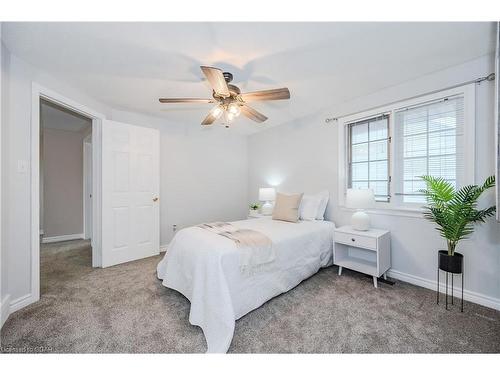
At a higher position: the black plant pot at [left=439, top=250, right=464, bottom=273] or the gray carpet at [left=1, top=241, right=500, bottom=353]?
the black plant pot at [left=439, top=250, right=464, bottom=273]

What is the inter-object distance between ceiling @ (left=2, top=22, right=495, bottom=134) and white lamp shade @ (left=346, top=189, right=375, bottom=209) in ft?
4.17

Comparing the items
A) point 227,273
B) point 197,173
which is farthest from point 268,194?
point 227,273

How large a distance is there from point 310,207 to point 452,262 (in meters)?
1.58

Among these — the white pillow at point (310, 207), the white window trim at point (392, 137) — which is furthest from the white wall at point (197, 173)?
the white window trim at point (392, 137)

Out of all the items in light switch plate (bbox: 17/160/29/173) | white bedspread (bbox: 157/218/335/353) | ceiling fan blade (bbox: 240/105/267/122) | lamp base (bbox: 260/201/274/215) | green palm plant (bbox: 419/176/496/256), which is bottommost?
white bedspread (bbox: 157/218/335/353)

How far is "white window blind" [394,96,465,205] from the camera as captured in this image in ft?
6.92

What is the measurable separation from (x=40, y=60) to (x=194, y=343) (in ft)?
9.17

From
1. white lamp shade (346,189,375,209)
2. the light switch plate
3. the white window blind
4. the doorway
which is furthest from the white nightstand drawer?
the doorway

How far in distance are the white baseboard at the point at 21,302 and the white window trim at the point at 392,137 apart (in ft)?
11.9

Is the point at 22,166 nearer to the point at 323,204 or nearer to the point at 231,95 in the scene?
the point at 231,95

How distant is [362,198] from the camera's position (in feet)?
7.66

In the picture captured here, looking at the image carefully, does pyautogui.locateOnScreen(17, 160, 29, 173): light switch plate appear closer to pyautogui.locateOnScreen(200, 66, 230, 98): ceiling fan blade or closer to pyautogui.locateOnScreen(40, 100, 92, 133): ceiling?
pyautogui.locateOnScreen(200, 66, 230, 98): ceiling fan blade

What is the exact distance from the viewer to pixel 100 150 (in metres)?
2.86
